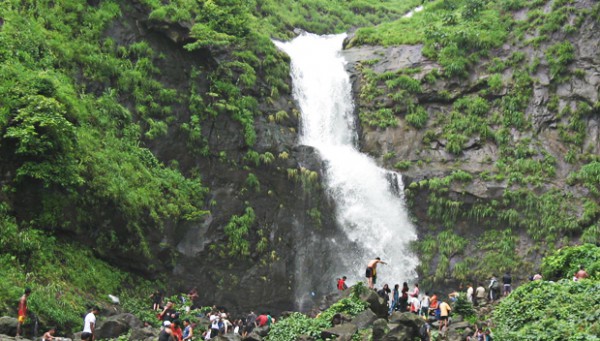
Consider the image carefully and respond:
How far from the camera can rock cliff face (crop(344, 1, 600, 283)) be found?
24203 mm

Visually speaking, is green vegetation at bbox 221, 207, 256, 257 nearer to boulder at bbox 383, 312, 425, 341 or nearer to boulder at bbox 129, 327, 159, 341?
boulder at bbox 129, 327, 159, 341

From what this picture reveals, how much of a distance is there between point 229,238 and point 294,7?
78.9 feet

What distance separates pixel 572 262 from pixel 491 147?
10.0 meters

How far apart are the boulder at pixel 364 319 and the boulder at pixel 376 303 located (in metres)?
0.87

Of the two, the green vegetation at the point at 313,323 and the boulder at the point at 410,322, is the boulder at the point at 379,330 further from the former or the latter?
the green vegetation at the point at 313,323

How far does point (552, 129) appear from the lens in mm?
26812

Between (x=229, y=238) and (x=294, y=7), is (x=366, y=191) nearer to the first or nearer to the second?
(x=229, y=238)

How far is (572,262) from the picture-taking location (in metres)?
18.1

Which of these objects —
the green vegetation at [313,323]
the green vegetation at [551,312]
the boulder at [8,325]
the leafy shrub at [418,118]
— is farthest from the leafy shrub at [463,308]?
the leafy shrub at [418,118]

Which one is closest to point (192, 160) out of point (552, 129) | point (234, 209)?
point (234, 209)

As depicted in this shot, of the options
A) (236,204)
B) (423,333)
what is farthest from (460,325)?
(236,204)

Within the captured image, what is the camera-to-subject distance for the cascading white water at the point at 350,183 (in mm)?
24219

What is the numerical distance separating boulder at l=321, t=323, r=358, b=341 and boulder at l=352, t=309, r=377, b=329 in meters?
0.27

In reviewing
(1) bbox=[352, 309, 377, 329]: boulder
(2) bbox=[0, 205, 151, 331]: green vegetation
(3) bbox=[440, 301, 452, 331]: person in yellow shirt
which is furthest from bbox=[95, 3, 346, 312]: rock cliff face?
(3) bbox=[440, 301, 452, 331]: person in yellow shirt
